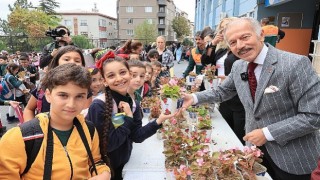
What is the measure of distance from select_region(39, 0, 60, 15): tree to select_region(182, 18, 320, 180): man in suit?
4690 cm

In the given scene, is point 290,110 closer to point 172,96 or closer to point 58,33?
point 172,96

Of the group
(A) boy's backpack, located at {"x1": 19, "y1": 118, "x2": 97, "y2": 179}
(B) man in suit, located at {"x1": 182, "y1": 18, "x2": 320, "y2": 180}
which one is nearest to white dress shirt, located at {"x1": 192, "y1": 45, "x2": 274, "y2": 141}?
(B) man in suit, located at {"x1": 182, "y1": 18, "x2": 320, "y2": 180}

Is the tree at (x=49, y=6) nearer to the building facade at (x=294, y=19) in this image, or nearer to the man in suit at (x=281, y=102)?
the building facade at (x=294, y=19)

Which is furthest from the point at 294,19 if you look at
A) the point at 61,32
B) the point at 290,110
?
the point at 290,110

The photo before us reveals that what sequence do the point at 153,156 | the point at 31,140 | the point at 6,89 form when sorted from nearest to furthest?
the point at 31,140, the point at 153,156, the point at 6,89

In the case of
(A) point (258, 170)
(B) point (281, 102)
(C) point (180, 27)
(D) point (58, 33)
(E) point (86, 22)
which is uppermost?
(E) point (86, 22)

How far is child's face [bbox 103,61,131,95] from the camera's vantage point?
1.78 metres

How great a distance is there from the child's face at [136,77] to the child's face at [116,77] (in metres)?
0.55

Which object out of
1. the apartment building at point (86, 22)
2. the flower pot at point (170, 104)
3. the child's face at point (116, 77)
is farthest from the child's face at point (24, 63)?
the apartment building at point (86, 22)

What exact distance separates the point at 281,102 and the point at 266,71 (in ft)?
0.67

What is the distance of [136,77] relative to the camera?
2516 mm

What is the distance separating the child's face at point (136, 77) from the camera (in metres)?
2.41

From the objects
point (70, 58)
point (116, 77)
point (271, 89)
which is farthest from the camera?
point (70, 58)

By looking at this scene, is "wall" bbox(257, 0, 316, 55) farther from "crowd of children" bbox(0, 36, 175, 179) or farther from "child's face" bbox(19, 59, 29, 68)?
"crowd of children" bbox(0, 36, 175, 179)
